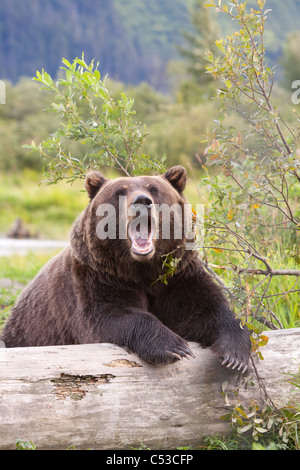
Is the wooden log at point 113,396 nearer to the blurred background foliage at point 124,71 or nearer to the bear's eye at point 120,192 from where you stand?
the bear's eye at point 120,192

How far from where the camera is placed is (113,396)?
3.05m

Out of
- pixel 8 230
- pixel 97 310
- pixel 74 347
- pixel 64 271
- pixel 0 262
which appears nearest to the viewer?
pixel 74 347

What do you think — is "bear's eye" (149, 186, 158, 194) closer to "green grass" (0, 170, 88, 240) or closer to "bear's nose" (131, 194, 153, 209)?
"bear's nose" (131, 194, 153, 209)

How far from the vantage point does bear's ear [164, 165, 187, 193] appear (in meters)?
3.99

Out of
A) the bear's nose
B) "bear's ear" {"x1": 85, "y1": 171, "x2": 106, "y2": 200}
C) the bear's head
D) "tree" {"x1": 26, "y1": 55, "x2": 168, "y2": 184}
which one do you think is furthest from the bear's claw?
"tree" {"x1": 26, "y1": 55, "x2": 168, "y2": 184}

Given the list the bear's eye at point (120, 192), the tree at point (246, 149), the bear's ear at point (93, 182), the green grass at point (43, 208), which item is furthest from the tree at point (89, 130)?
the green grass at point (43, 208)

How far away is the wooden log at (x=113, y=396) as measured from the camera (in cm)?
297

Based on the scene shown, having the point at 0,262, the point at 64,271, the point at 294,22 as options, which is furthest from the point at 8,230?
the point at 294,22

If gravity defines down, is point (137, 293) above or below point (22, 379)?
above

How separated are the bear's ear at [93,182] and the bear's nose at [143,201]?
0.51m

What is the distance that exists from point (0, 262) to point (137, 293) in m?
5.78

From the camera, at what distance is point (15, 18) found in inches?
4665

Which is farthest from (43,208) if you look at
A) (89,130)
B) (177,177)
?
(177,177)

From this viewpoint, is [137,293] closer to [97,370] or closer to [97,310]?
[97,310]
